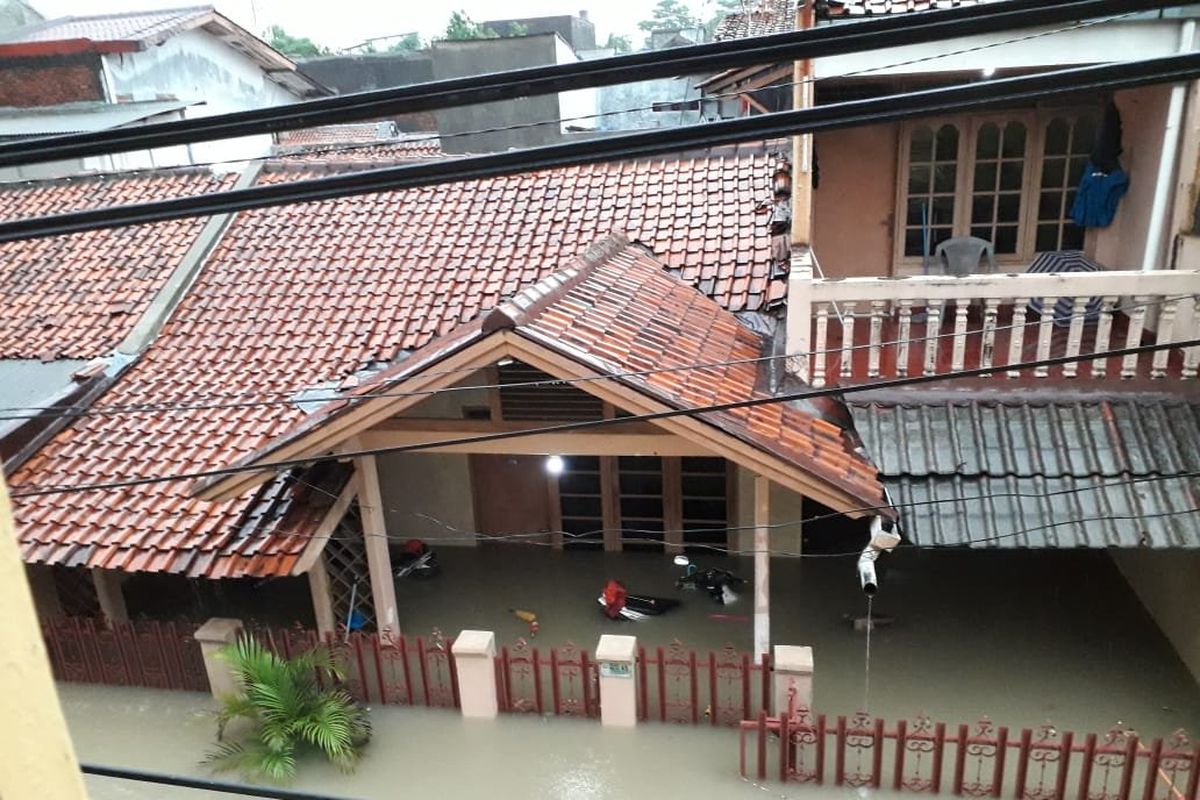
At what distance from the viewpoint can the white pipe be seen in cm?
802

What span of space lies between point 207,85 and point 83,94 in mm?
3382

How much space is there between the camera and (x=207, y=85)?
20.1 meters

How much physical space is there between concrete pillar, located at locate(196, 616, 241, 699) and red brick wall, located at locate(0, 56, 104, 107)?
45.9 feet

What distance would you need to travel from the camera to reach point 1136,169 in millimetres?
8797

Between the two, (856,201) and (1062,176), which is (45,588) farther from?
(1062,176)

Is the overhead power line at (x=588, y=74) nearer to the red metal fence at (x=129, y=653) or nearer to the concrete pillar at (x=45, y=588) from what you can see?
the red metal fence at (x=129, y=653)

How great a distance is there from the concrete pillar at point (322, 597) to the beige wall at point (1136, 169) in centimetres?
896

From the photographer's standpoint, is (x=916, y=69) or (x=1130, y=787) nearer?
(x=1130, y=787)

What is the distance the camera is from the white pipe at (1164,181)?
8016mm

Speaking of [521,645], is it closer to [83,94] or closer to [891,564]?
[891,564]

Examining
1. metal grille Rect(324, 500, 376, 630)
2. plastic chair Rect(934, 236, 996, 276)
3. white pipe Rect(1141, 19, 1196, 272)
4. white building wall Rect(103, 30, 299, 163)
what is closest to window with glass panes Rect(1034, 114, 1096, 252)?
plastic chair Rect(934, 236, 996, 276)

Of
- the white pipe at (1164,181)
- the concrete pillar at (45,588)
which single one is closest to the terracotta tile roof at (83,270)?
the concrete pillar at (45,588)

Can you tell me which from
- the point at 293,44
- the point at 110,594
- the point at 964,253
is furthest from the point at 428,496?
the point at 293,44

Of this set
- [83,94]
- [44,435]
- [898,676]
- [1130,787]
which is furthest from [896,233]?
[83,94]
